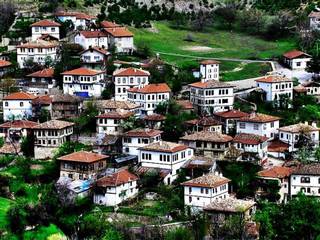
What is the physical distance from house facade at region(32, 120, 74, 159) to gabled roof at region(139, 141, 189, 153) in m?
6.86

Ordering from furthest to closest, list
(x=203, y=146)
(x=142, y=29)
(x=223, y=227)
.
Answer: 1. (x=142, y=29)
2. (x=203, y=146)
3. (x=223, y=227)

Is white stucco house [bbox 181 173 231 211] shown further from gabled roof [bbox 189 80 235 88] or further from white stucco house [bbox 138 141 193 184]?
gabled roof [bbox 189 80 235 88]

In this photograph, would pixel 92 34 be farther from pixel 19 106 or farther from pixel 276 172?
pixel 276 172

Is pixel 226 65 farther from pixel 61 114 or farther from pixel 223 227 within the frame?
pixel 223 227

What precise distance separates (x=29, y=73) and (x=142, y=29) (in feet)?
60.5

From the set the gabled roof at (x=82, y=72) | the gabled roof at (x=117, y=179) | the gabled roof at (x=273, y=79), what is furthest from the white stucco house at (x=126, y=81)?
the gabled roof at (x=117, y=179)

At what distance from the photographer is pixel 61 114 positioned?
245 ft

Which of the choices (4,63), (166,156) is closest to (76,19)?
(4,63)

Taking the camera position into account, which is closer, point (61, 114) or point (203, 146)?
point (203, 146)

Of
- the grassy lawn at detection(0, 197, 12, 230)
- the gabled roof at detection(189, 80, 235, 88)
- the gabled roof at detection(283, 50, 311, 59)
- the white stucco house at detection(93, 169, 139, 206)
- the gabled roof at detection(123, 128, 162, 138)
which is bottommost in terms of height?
the grassy lawn at detection(0, 197, 12, 230)

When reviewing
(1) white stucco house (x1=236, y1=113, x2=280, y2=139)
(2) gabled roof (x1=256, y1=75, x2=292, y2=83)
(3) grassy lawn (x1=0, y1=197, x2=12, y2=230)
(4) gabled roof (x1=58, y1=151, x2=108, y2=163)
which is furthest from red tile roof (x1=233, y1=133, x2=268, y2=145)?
(3) grassy lawn (x1=0, y1=197, x2=12, y2=230)

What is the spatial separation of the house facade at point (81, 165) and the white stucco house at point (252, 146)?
9.15 m

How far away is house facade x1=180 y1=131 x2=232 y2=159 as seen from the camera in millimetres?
67750

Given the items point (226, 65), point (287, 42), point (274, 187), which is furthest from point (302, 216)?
point (287, 42)
